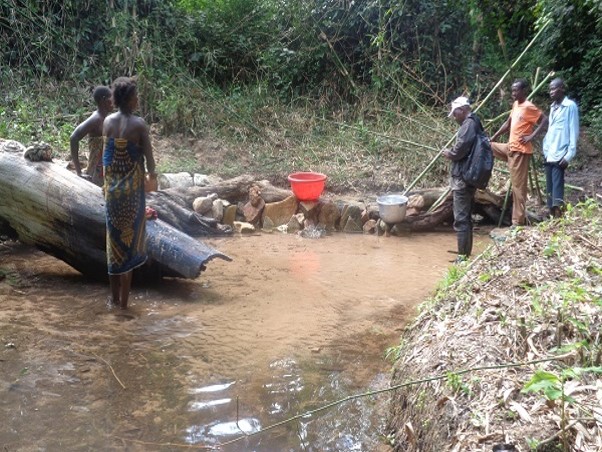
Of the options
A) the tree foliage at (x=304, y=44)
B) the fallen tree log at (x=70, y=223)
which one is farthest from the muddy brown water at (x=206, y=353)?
the tree foliage at (x=304, y=44)

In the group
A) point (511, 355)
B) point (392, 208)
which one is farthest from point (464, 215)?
point (511, 355)

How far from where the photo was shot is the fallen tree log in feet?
18.0

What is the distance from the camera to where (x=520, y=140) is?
702 centimetres

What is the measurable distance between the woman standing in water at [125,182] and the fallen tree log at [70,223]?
42 cm

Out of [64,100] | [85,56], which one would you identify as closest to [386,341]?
[64,100]

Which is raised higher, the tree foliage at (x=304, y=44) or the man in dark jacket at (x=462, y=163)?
the tree foliage at (x=304, y=44)

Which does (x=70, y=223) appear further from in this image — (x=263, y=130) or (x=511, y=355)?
(x=263, y=130)

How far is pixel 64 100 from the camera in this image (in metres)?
10.4

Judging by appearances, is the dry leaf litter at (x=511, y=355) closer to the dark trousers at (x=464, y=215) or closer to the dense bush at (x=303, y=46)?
the dark trousers at (x=464, y=215)

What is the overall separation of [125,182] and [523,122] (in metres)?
4.22

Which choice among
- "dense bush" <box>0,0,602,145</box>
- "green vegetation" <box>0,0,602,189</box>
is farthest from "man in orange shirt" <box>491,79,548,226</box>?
"dense bush" <box>0,0,602,145</box>

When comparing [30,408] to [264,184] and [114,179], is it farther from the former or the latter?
[264,184]

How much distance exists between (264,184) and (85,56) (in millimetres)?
4678

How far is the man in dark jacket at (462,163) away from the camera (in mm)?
6016
